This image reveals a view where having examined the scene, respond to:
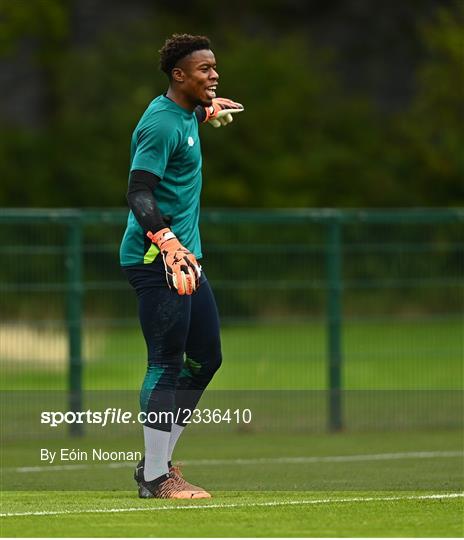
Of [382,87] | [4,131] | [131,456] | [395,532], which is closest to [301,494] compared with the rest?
[395,532]

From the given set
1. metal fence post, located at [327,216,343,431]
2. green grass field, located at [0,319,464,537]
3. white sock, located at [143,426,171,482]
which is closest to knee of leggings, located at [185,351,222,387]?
white sock, located at [143,426,171,482]

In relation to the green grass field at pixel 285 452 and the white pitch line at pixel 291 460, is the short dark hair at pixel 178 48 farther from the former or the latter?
the white pitch line at pixel 291 460

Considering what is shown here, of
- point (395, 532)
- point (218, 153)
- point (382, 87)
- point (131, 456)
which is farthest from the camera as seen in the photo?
point (382, 87)

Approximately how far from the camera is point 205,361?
30.7 feet

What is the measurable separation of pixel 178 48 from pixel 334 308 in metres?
7.71

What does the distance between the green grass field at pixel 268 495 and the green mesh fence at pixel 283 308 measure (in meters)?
2.00

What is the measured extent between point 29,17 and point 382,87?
41.5ft

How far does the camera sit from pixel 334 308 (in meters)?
16.6

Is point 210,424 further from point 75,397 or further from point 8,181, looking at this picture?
point 8,181

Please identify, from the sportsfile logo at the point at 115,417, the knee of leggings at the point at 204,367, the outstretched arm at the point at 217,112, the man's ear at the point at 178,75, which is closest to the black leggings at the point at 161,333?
the knee of leggings at the point at 204,367

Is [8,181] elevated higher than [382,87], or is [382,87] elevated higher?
[382,87]

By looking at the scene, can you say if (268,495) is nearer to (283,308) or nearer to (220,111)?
(220,111)

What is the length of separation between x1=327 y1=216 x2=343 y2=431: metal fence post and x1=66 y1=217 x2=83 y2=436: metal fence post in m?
2.56

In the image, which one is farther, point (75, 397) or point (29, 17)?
point (29, 17)
